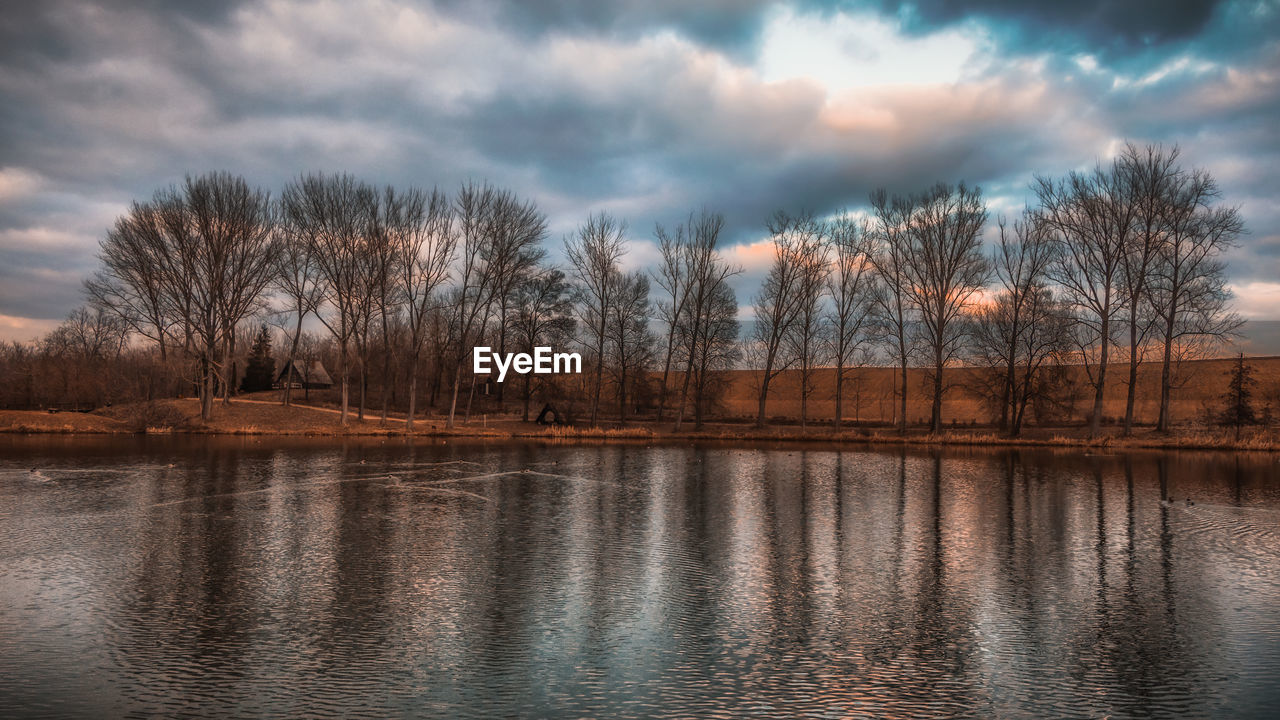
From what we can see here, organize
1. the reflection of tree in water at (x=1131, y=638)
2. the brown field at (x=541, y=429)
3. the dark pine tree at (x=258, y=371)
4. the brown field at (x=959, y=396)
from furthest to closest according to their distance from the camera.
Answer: the dark pine tree at (x=258, y=371) → the brown field at (x=959, y=396) → the brown field at (x=541, y=429) → the reflection of tree in water at (x=1131, y=638)

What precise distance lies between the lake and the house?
49942 mm

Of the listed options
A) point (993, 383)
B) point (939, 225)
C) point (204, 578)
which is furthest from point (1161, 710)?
point (993, 383)

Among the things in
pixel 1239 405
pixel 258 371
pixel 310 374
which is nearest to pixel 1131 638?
pixel 1239 405

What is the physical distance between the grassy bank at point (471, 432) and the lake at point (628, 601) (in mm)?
21906

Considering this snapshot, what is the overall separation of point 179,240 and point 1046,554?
47261 millimetres

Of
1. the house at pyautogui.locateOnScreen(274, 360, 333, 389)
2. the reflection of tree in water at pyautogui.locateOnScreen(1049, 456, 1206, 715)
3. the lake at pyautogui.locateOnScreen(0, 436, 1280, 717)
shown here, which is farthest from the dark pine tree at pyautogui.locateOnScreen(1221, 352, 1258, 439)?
the house at pyautogui.locateOnScreen(274, 360, 333, 389)

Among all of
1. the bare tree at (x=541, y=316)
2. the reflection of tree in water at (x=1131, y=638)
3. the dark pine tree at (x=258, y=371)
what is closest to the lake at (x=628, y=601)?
the reflection of tree in water at (x=1131, y=638)

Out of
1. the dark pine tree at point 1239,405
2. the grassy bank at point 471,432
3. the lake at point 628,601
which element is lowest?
the lake at point 628,601

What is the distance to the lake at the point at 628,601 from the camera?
20.7ft

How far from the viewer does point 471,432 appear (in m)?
44.5

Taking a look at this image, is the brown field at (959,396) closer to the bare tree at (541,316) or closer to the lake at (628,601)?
the bare tree at (541,316)

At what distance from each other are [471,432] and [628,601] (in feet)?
120

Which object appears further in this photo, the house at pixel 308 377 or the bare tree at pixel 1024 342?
the house at pixel 308 377

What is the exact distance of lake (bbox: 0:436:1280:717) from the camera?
6.31m
